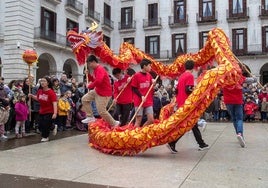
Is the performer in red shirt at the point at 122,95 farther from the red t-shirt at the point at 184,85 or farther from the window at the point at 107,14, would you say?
the window at the point at 107,14

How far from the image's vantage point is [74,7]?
2989 cm

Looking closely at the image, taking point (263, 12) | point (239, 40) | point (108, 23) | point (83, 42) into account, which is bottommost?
point (83, 42)

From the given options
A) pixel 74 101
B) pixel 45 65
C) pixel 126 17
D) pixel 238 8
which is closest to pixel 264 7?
pixel 238 8

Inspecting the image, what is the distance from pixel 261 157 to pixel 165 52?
29.3m

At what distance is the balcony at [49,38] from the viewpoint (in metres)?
25.5

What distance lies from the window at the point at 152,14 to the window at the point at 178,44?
2.52 m

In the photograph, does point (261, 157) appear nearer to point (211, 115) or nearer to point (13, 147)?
point (13, 147)

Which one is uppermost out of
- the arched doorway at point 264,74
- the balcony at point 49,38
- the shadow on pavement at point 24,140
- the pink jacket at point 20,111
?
the balcony at point 49,38

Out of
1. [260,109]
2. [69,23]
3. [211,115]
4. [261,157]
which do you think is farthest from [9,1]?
[261,157]

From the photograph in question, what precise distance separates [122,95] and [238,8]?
2784 cm

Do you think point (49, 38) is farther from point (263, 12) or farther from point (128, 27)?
point (263, 12)

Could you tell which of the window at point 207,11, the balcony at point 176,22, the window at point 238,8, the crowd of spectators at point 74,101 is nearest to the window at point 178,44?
the balcony at point 176,22

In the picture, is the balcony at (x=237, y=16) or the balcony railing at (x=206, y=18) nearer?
the balcony at (x=237, y=16)

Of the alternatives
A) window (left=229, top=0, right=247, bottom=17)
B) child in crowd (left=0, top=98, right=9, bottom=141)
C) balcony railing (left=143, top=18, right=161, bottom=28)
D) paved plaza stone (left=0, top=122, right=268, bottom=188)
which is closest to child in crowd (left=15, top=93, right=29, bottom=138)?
child in crowd (left=0, top=98, right=9, bottom=141)
